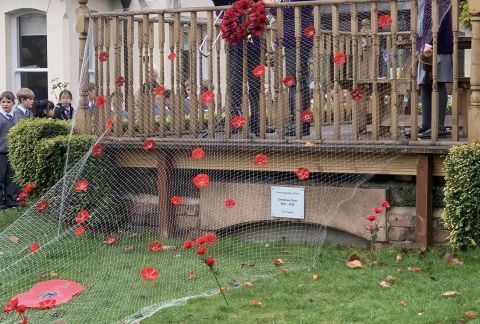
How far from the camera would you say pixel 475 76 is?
23.7ft

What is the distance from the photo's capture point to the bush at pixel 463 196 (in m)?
6.99

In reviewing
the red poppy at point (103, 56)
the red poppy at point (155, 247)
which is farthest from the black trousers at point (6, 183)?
the red poppy at point (155, 247)

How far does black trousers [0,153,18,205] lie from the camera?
10.6m

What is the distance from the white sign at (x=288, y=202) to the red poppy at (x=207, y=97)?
39.9 inches

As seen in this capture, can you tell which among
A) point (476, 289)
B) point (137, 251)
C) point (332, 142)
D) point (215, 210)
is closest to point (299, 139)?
point (332, 142)

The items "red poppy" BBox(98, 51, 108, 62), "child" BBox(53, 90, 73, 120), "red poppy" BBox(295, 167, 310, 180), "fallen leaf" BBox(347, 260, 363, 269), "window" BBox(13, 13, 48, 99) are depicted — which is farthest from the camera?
"window" BBox(13, 13, 48, 99)

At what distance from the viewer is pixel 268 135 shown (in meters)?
8.55

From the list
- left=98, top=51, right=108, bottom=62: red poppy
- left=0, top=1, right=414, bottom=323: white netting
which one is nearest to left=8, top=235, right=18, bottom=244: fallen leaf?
left=0, top=1, right=414, bottom=323: white netting

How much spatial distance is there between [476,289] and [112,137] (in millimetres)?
4072

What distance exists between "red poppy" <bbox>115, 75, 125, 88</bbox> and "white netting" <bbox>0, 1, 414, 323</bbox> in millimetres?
17

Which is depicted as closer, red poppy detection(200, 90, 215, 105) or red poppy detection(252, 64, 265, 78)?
red poppy detection(252, 64, 265, 78)

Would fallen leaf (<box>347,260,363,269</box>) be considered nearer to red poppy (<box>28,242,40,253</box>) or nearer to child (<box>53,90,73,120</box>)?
red poppy (<box>28,242,40,253</box>)

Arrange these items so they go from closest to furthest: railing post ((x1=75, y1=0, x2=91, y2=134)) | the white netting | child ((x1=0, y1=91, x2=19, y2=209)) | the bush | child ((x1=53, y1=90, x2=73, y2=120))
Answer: the bush < the white netting < railing post ((x1=75, y1=0, x2=91, y2=134)) < child ((x1=0, y1=91, x2=19, y2=209)) < child ((x1=53, y1=90, x2=73, y2=120))

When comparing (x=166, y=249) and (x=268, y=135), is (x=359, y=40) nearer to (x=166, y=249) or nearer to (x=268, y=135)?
(x=268, y=135)
